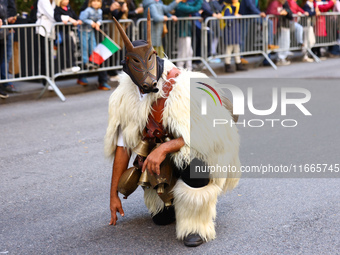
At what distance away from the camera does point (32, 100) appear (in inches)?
430

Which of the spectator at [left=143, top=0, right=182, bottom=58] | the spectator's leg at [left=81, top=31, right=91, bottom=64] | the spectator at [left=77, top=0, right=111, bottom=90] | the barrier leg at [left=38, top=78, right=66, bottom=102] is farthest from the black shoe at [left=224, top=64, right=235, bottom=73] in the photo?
the barrier leg at [left=38, top=78, right=66, bottom=102]

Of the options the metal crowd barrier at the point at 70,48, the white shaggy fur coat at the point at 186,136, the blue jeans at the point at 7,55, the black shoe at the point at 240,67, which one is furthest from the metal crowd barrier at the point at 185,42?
the white shaggy fur coat at the point at 186,136

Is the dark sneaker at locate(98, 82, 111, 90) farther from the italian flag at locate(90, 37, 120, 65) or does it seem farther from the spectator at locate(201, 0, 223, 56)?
the spectator at locate(201, 0, 223, 56)

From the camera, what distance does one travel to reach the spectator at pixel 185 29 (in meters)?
13.2

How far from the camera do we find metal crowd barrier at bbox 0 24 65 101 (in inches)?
404

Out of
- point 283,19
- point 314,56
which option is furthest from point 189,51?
point 314,56

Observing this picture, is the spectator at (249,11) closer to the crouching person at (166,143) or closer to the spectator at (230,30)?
the spectator at (230,30)

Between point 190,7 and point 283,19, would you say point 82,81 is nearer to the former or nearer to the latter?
point 190,7

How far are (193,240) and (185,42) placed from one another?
9.48 meters

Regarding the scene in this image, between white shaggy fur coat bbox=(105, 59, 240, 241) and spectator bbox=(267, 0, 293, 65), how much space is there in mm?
11496

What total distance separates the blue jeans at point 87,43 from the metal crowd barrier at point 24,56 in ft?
2.50

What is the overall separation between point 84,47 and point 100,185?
5992mm

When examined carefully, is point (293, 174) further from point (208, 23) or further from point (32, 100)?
point (208, 23)

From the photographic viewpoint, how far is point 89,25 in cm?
1134
